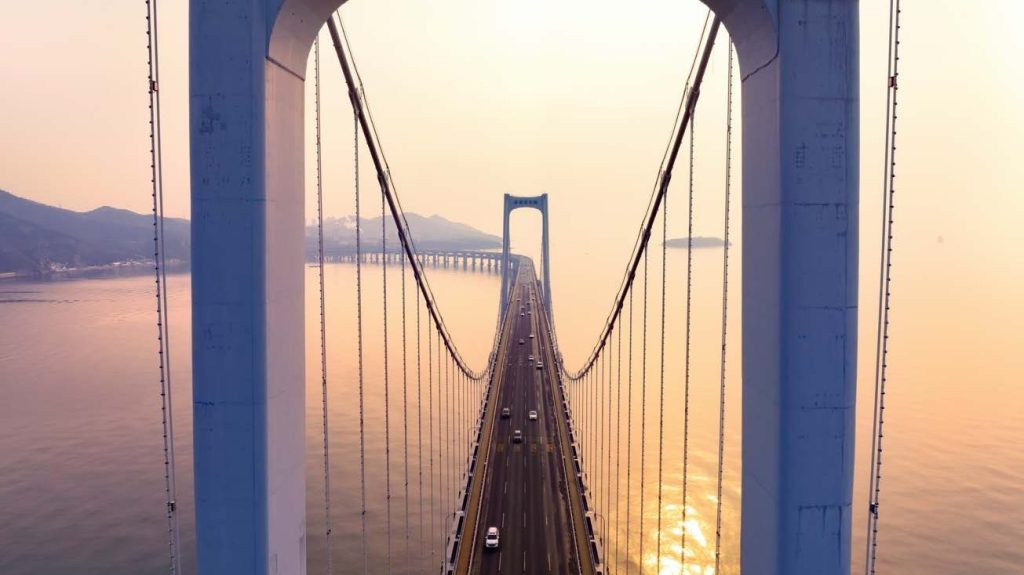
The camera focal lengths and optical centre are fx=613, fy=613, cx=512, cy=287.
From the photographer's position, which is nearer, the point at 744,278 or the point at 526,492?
the point at 744,278

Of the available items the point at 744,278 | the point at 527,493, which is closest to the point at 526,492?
the point at 527,493

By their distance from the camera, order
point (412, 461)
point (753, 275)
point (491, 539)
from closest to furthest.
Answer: point (753, 275)
point (491, 539)
point (412, 461)

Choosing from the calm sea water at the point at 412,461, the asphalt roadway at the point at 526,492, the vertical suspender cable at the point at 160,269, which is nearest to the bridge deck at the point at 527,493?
the asphalt roadway at the point at 526,492

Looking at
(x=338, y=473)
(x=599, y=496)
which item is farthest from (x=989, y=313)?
(x=338, y=473)

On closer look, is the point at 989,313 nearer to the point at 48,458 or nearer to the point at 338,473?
the point at 338,473

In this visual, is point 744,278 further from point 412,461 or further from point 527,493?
point 412,461

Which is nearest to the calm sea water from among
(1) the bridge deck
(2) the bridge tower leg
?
(1) the bridge deck
